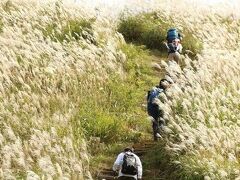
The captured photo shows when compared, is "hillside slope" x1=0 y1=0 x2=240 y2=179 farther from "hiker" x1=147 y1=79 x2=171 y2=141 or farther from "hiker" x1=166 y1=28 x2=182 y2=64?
"hiker" x1=166 y1=28 x2=182 y2=64

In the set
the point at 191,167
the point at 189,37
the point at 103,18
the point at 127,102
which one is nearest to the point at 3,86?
the point at 127,102

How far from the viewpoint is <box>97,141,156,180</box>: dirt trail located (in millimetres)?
10625

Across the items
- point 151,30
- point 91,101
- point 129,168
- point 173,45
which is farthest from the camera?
point 151,30

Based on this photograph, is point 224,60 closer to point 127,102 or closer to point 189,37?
point 127,102

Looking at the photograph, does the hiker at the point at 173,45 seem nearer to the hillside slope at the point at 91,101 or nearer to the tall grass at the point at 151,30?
the hillside slope at the point at 91,101

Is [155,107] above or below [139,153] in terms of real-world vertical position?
above

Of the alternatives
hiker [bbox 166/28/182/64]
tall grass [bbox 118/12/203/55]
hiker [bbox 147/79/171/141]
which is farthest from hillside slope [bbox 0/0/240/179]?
tall grass [bbox 118/12/203/55]

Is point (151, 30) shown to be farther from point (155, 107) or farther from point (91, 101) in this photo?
point (155, 107)

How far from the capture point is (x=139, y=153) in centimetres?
1163

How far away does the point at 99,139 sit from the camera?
11.6 m

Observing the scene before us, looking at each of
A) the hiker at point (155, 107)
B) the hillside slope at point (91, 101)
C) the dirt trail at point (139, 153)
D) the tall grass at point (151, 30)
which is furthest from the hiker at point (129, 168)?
the tall grass at point (151, 30)

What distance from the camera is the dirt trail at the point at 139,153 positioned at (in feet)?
34.9

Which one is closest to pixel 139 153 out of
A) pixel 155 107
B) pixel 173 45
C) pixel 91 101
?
pixel 155 107

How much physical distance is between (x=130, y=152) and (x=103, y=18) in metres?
8.74
